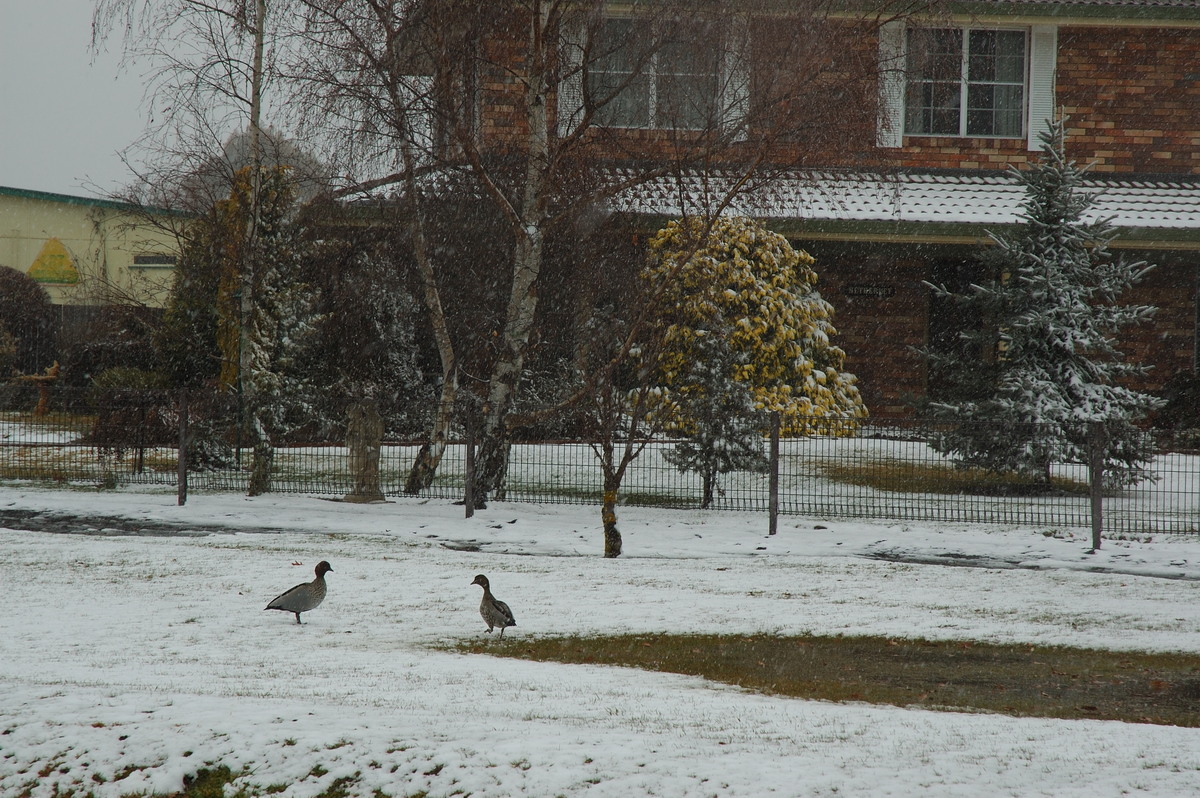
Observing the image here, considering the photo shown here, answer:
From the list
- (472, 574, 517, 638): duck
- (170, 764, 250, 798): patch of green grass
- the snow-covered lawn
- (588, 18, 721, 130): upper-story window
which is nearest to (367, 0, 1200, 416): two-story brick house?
(588, 18, 721, 130): upper-story window

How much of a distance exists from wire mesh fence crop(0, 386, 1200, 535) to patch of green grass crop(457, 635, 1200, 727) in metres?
4.86

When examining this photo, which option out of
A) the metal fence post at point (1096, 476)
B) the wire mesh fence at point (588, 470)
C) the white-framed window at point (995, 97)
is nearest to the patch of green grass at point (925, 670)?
the metal fence post at point (1096, 476)

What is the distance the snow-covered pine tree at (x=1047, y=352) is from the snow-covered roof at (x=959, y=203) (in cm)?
305

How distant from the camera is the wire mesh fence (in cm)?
1351

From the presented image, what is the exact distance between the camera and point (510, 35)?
13930 millimetres

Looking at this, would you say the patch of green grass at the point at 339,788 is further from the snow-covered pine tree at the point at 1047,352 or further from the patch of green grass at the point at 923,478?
the snow-covered pine tree at the point at 1047,352

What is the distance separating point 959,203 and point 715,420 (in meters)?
9.70

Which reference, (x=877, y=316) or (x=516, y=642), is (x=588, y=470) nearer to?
(x=516, y=642)

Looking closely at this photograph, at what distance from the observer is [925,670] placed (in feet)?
23.8

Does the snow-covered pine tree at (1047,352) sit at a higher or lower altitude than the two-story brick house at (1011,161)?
lower

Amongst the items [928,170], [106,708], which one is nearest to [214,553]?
[106,708]

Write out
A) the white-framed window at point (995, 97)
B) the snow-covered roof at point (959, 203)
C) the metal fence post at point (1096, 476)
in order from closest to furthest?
1. the metal fence post at point (1096, 476)
2. the snow-covered roof at point (959, 203)
3. the white-framed window at point (995, 97)

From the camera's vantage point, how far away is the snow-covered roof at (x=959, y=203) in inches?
762

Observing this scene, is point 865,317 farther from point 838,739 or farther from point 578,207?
point 838,739
